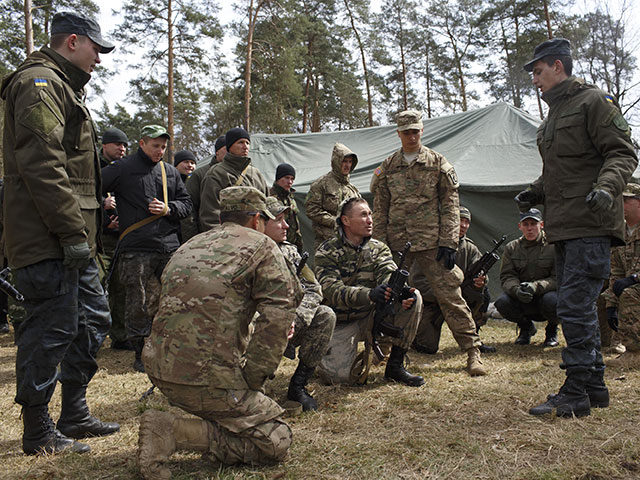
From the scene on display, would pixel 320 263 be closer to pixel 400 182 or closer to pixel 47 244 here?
pixel 400 182

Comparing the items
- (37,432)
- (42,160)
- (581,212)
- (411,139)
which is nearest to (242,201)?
(42,160)

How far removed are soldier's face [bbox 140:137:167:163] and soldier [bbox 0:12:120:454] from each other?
1651mm

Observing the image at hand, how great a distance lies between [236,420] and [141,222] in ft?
8.58

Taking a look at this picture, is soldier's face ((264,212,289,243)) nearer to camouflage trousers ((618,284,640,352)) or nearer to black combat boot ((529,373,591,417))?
black combat boot ((529,373,591,417))

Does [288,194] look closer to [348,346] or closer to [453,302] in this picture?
[453,302]

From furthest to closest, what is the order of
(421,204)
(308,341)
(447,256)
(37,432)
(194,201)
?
1. (194,201)
2. (421,204)
3. (447,256)
4. (308,341)
5. (37,432)

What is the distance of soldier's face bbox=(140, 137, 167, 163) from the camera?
15.2 ft

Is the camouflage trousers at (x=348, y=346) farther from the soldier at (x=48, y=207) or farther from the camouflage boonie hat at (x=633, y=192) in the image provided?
the camouflage boonie hat at (x=633, y=192)

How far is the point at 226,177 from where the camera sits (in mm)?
5223

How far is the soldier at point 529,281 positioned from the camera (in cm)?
534

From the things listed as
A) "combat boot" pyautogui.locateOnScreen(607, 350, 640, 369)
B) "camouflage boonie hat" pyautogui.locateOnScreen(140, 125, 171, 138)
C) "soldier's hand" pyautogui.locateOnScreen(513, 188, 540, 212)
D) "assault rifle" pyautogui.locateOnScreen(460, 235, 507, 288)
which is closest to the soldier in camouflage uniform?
"soldier's hand" pyautogui.locateOnScreen(513, 188, 540, 212)

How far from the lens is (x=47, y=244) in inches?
106

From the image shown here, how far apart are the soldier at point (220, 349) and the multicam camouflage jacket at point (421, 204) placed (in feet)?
7.70

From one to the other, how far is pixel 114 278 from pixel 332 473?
400 cm
